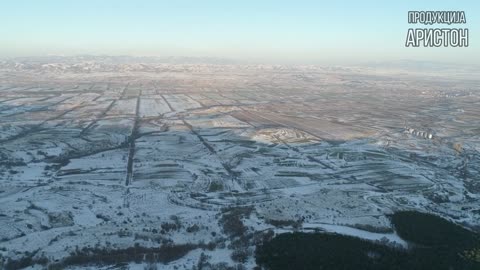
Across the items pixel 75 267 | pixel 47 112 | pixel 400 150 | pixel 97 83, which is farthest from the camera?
pixel 97 83

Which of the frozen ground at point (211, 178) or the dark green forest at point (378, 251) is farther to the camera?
the frozen ground at point (211, 178)

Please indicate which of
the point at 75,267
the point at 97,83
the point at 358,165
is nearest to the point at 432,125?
the point at 358,165

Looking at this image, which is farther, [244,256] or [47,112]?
[47,112]

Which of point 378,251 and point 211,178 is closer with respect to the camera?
point 378,251

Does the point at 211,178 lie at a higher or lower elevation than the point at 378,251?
higher

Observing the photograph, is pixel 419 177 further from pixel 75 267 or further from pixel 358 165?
pixel 75 267
